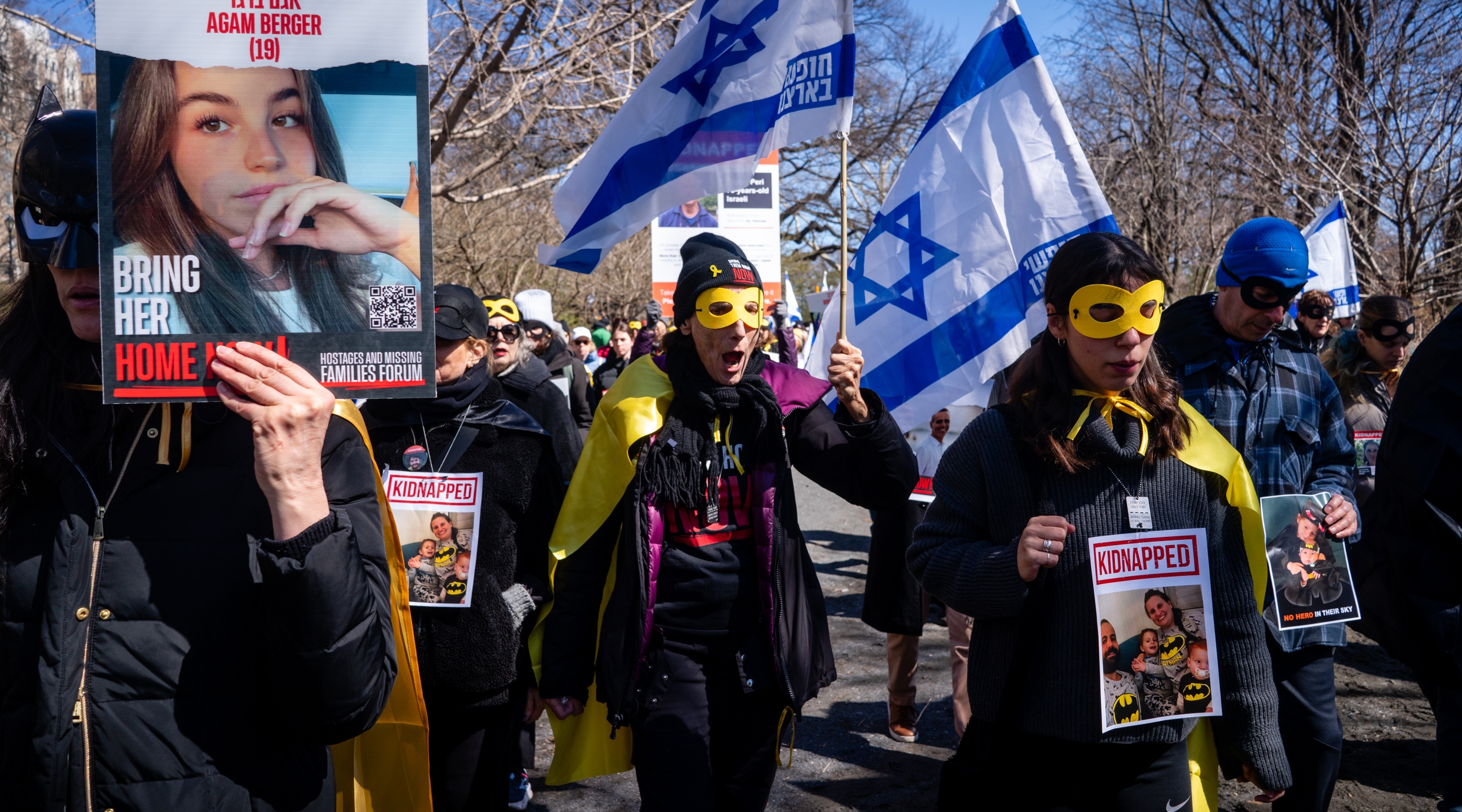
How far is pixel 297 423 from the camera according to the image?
172cm

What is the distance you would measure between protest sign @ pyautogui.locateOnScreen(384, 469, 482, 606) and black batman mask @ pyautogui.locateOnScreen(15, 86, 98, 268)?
1604 millimetres

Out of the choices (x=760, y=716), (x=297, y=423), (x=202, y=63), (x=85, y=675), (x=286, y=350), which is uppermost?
(x=202, y=63)

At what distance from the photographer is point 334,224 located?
178 cm

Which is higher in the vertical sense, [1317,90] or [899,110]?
[899,110]

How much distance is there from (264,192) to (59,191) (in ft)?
1.20

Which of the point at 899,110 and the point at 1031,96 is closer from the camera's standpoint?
the point at 1031,96

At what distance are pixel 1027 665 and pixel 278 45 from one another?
197 centimetres

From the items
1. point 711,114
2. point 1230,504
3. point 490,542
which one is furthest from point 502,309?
point 1230,504

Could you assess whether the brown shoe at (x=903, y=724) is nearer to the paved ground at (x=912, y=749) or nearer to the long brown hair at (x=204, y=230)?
the paved ground at (x=912, y=749)

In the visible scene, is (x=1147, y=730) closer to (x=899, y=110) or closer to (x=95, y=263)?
(x=95, y=263)

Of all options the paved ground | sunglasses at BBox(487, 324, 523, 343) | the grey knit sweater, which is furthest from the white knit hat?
the grey knit sweater

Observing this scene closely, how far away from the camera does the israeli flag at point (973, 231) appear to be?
397 cm

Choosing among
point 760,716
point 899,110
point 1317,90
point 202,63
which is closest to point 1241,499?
point 760,716

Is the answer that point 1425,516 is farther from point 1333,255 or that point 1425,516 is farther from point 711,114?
point 1333,255
